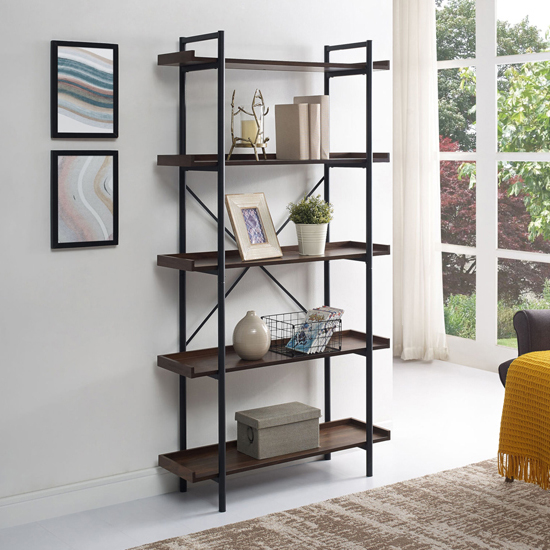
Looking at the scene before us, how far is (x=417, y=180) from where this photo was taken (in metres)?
5.50

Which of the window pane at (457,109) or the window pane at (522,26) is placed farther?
the window pane at (457,109)

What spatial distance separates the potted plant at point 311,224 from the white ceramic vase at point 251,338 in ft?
1.16

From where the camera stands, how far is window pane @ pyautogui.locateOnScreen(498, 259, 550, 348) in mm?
5035

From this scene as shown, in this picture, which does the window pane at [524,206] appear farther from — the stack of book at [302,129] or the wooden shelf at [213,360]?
the stack of book at [302,129]

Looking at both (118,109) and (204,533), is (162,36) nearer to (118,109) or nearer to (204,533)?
(118,109)

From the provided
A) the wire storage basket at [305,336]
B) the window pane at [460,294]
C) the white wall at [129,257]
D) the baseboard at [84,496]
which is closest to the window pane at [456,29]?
the window pane at [460,294]

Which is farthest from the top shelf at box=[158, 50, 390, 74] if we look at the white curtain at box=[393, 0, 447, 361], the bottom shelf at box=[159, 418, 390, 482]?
the white curtain at box=[393, 0, 447, 361]

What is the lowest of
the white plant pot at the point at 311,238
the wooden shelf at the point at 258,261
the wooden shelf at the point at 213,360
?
the wooden shelf at the point at 213,360

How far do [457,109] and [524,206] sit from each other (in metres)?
0.82

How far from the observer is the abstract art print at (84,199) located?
9.75ft

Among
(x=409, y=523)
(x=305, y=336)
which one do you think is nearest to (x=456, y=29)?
(x=305, y=336)

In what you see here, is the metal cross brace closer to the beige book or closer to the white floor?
the beige book

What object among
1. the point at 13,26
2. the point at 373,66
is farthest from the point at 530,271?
the point at 13,26

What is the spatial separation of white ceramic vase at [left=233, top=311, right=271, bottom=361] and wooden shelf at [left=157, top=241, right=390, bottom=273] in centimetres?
25
